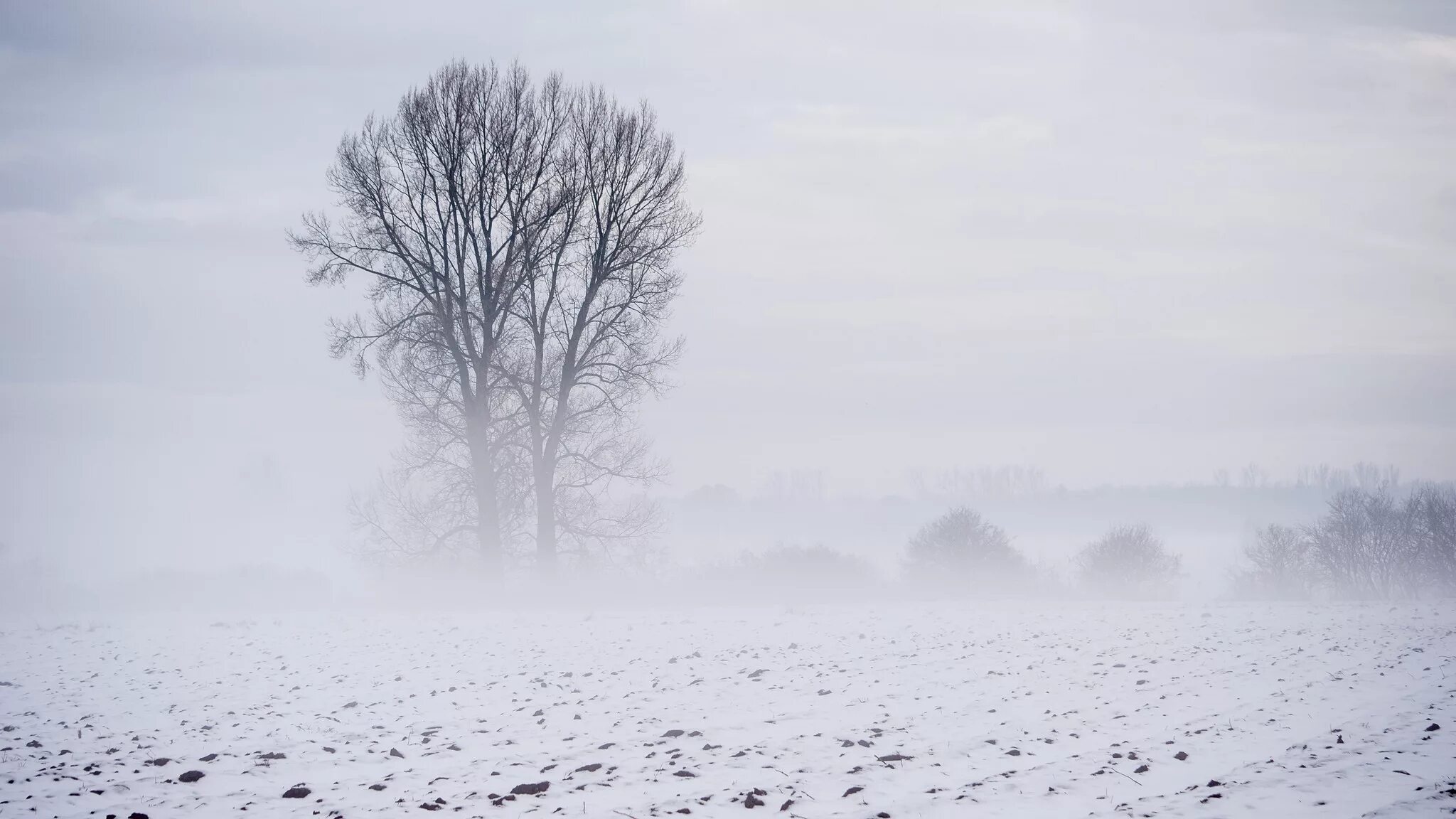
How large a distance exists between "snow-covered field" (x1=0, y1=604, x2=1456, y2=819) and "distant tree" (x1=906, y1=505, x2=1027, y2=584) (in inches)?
1343

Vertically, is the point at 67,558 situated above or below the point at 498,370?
below

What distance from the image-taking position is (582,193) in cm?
2100

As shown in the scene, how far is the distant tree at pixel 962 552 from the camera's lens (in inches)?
1928

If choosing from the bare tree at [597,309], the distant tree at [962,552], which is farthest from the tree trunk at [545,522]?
the distant tree at [962,552]

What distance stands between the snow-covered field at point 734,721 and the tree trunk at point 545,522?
6.24m

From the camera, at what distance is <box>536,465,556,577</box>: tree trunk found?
21.4 meters

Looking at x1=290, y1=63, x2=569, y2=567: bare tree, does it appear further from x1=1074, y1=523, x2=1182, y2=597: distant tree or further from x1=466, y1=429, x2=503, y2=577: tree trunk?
x1=1074, y1=523, x2=1182, y2=597: distant tree

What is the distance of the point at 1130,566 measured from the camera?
53719mm

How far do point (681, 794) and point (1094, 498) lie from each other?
145 meters

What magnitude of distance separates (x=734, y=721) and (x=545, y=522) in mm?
13644

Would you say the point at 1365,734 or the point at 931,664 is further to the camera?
the point at 931,664

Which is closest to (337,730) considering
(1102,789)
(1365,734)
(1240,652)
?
(1102,789)

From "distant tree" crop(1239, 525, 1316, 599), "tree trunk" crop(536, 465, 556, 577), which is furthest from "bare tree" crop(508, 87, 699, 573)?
"distant tree" crop(1239, 525, 1316, 599)

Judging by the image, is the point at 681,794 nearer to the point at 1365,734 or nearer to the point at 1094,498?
the point at 1365,734
